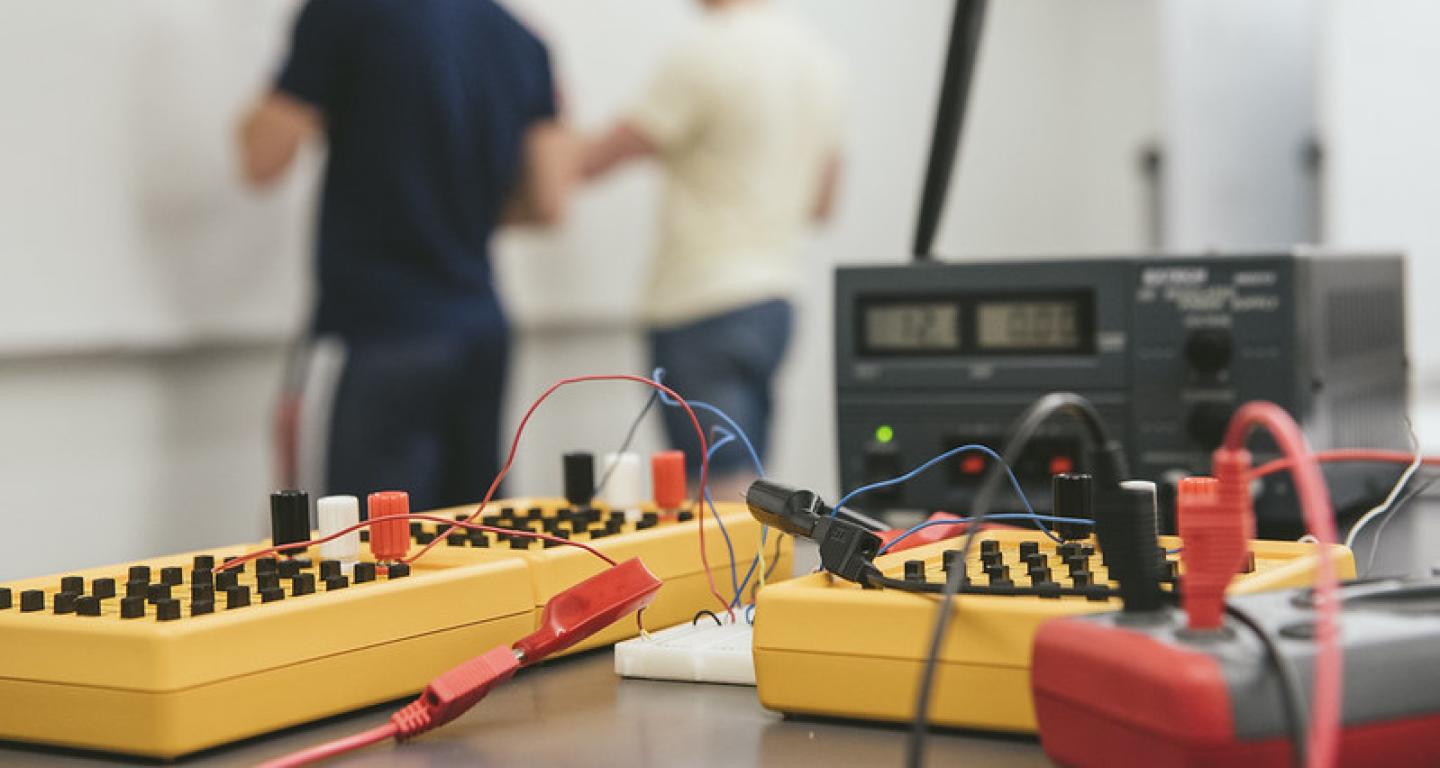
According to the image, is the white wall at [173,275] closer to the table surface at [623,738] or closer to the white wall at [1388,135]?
the white wall at [1388,135]

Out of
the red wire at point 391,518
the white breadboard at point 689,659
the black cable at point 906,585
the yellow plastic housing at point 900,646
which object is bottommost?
the white breadboard at point 689,659

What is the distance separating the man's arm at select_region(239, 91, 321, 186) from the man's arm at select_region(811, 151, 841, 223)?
44.8 inches

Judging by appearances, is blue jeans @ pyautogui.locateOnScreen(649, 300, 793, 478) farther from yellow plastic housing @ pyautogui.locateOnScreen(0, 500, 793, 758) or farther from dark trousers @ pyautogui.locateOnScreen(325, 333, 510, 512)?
yellow plastic housing @ pyautogui.locateOnScreen(0, 500, 793, 758)

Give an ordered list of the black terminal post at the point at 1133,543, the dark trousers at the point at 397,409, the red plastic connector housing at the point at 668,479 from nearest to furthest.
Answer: the black terminal post at the point at 1133,543
the red plastic connector housing at the point at 668,479
the dark trousers at the point at 397,409

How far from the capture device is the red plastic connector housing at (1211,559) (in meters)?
0.57

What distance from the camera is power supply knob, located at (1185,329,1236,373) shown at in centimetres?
139

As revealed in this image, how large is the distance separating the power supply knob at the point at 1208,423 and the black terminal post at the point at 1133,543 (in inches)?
30.4

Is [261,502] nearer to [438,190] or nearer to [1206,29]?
[438,190]

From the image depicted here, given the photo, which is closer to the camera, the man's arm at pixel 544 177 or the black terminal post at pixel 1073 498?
the black terminal post at pixel 1073 498

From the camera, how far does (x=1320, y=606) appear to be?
21.4 inches

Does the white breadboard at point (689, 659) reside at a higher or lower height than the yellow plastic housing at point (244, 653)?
lower

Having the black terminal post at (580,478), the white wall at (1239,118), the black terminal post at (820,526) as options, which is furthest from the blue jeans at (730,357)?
the black terminal post at (820,526)

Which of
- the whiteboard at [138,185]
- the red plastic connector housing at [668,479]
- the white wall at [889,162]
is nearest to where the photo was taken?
the red plastic connector housing at [668,479]

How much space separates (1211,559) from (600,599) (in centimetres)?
35
